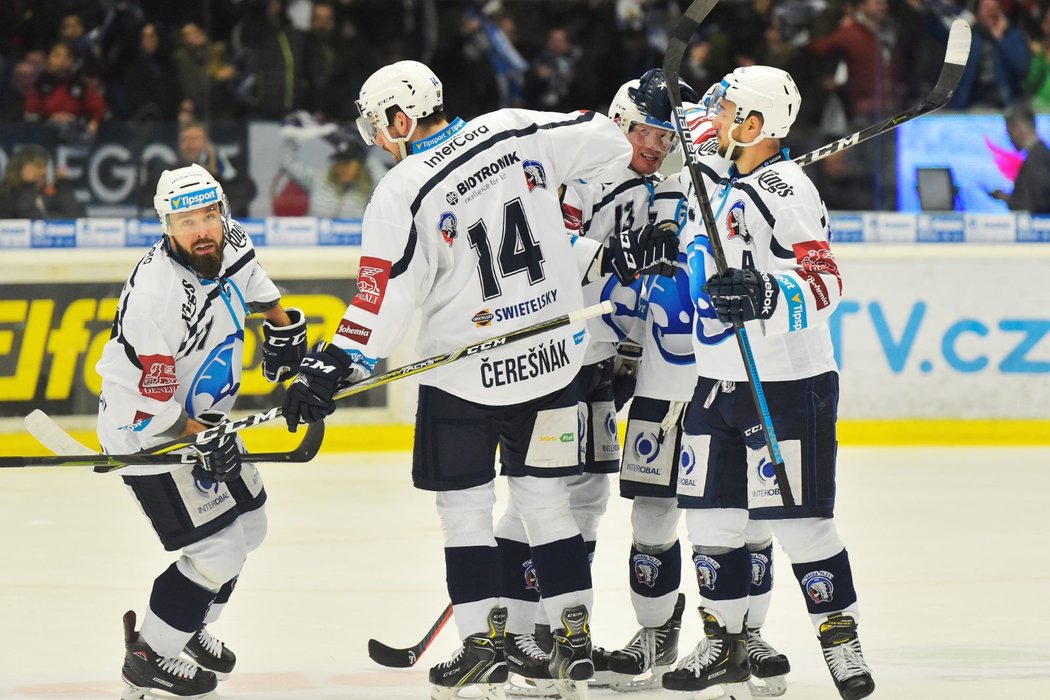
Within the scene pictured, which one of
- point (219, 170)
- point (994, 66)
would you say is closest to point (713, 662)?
point (219, 170)

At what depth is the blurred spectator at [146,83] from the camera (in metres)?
8.16

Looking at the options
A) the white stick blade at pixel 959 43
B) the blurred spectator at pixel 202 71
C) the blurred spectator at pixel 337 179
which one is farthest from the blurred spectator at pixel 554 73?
the white stick blade at pixel 959 43

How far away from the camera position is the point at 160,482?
12.9 feet

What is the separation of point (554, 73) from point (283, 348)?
515 centimetres

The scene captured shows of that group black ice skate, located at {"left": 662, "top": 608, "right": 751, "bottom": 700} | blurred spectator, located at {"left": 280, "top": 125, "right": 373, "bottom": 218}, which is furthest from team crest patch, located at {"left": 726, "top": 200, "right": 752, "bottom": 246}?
blurred spectator, located at {"left": 280, "top": 125, "right": 373, "bottom": 218}

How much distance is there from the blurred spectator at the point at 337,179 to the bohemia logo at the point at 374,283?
4054mm

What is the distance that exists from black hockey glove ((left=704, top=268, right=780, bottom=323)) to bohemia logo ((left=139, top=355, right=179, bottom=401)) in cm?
124

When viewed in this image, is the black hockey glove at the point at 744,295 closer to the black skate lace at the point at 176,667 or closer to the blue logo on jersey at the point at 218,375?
the blue logo on jersey at the point at 218,375

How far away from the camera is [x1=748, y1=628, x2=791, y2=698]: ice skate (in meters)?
4.01

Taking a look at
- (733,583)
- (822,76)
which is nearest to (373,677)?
(733,583)

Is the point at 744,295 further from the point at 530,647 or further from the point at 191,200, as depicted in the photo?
the point at 191,200

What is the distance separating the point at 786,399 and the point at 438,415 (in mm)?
776

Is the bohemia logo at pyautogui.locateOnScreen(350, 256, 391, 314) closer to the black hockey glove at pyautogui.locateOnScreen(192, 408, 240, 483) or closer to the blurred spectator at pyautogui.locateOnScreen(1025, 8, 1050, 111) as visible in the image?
the black hockey glove at pyautogui.locateOnScreen(192, 408, 240, 483)

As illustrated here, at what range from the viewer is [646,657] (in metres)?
4.22
